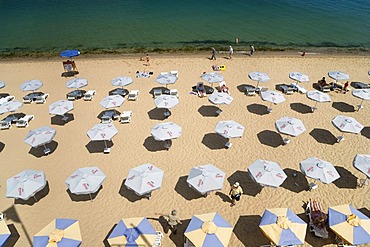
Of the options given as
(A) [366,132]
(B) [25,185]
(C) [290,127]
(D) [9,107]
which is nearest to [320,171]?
(C) [290,127]

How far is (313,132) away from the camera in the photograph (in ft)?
56.4

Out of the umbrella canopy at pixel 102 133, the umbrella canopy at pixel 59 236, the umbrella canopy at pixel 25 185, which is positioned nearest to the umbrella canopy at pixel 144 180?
the umbrella canopy at pixel 59 236

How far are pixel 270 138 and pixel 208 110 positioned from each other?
4775 mm

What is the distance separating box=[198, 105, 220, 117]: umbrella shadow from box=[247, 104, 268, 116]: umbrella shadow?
2.40 m

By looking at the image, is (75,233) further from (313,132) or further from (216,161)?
(313,132)

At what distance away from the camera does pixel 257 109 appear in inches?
760

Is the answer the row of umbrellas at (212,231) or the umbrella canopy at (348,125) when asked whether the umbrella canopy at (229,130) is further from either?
the umbrella canopy at (348,125)

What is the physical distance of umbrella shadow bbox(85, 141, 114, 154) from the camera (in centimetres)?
1595

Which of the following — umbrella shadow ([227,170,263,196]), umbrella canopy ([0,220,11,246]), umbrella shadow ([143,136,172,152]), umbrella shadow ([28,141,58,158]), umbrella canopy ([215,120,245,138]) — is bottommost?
umbrella shadow ([28,141,58,158])

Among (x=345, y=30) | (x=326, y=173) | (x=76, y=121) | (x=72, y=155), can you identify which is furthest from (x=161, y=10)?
(x=326, y=173)

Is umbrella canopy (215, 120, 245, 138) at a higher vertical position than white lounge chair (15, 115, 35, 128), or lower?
higher

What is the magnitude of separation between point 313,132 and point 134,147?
11317mm

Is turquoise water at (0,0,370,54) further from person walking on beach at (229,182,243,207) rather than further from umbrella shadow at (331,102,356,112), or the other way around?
person walking on beach at (229,182,243,207)

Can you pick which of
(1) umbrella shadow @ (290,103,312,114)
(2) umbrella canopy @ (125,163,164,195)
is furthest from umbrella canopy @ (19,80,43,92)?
(1) umbrella shadow @ (290,103,312,114)
